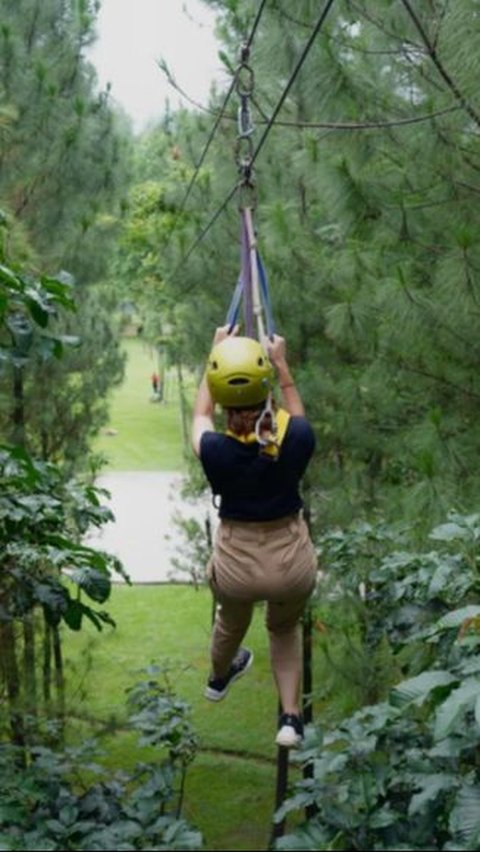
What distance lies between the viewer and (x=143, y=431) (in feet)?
65.6

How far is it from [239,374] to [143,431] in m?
17.8

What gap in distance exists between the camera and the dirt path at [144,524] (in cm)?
1142

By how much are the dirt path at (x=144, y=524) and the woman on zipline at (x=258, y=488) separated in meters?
6.53

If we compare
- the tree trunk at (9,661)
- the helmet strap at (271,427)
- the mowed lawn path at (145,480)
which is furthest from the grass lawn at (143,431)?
the helmet strap at (271,427)

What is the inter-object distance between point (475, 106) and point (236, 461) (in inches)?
73.6

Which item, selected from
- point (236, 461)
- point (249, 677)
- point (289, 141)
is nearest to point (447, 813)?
point (236, 461)

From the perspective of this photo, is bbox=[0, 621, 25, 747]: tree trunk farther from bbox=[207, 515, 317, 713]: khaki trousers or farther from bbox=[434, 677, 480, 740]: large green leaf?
bbox=[434, 677, 480, 740]: large green leaf

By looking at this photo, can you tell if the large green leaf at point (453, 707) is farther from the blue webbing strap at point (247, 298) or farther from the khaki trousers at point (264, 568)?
the blue webbing strap at point (247, 298)

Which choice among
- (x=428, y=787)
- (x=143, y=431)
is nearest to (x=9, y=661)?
(x=428, y=787)

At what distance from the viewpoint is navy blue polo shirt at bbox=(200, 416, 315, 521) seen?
7.98 feet

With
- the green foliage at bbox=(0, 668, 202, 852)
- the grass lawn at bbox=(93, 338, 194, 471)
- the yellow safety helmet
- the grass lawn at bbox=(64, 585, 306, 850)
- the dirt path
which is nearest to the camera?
the green foliage at bbox=(0, 668, 202, 852)

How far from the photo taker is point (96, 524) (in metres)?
2.83

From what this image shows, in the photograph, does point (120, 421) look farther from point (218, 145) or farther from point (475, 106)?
point (475, 106)

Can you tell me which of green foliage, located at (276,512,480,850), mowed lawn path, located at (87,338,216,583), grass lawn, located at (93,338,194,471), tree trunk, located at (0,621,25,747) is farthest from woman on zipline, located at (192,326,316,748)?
grass lawn, located at (93,338,194,471)
